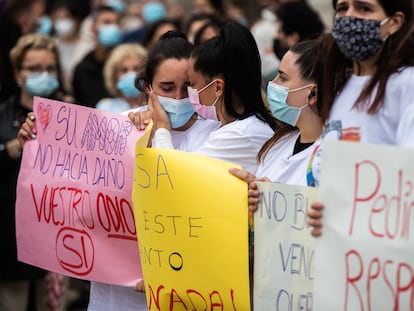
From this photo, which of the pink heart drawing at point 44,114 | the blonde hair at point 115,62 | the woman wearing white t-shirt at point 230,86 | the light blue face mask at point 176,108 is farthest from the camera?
the blonde hair at point 115,62

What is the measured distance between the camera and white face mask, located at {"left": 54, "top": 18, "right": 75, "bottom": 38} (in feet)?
44.7

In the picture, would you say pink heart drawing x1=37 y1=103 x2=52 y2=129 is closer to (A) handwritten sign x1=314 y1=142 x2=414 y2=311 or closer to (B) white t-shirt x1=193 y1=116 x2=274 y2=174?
(B) white t-shirt x1=193 y1=116 x2=274 y2=174

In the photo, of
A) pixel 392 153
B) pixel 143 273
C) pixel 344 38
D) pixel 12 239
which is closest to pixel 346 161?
pixel 392 153

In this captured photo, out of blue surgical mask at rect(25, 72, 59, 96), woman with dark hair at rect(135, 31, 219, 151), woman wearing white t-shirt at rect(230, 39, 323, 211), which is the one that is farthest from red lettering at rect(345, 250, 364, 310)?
blue surgical mask at rect(25, 72, 59, 96)

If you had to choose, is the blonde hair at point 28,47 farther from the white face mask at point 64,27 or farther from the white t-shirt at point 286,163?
the white face mask at point 64,27

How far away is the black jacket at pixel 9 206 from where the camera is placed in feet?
23.9

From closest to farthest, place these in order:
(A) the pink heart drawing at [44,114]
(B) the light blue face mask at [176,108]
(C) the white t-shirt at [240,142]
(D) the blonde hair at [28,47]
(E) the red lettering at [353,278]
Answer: (E) the red lettering at [353,278], (C) the white t-shirt at [240,142], (B) the light blue face mask at [176,108], (A) the pink heart drawing at [44,114], (D) the blonde hair at [28,47]

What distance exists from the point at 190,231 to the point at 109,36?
Result: 5.94m

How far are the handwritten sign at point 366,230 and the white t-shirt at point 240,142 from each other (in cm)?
Result: 107

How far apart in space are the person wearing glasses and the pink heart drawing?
1.22 m

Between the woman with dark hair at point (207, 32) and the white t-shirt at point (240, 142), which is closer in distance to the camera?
the white t-shirt at point (240, 142)

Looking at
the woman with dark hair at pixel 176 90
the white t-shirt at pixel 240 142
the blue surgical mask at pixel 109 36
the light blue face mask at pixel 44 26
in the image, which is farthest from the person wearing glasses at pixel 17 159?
the light blue face mask at pixel 44 26

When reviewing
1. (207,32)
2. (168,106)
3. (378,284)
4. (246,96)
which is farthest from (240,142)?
(207,32)

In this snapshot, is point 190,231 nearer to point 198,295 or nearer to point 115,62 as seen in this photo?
point 198,295
